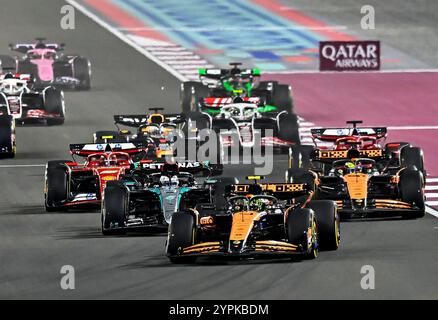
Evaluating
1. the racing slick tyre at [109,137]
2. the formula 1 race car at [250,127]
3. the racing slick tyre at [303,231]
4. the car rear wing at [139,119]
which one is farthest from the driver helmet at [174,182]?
the formula 1 race car at [250,127]

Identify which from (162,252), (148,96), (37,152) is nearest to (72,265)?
(162,252)

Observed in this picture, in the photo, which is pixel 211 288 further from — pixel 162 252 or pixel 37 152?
pixel 37 152

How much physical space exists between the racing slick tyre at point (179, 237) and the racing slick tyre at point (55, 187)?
7.41m

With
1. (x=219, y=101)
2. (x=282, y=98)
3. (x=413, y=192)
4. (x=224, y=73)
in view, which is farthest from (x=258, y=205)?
(x=224, y=73)

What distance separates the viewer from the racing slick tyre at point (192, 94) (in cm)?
5856

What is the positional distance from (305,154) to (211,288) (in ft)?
43.4

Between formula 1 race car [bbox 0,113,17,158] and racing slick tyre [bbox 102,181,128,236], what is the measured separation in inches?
514

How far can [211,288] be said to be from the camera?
31.7 m

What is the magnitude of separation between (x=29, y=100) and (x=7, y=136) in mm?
7042

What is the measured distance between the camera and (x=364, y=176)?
40.3 meters

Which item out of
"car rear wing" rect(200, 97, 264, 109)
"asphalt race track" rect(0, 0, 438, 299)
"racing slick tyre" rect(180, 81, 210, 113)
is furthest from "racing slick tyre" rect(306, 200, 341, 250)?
"racing slick tyre" rect(180, 81, 210, 113)

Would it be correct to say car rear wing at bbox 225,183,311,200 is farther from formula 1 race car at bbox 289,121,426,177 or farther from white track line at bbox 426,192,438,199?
white track line at bbox 426,192,438,199

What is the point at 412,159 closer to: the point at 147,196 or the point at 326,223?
the point at 147,196

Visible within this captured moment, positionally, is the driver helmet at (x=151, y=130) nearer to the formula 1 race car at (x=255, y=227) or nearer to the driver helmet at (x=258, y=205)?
the formula 1 race car at (x=255, y=227)
